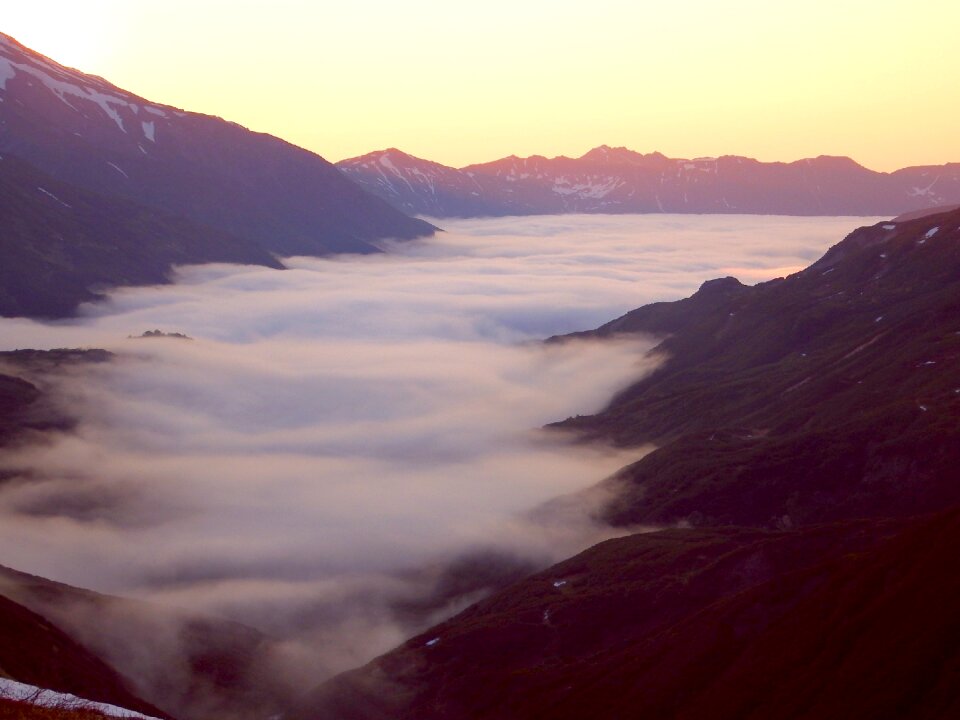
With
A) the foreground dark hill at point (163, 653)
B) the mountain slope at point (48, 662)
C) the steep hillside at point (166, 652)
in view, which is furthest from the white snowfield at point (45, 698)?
the steep hillside at point (166, 652)

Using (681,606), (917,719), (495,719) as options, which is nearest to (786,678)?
(917,719)

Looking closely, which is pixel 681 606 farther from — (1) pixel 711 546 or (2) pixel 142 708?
(2) pixel 142 708

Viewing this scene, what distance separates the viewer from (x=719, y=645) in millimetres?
131375

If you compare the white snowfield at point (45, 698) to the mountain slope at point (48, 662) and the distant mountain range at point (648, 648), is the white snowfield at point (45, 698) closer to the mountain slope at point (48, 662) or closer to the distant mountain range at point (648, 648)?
the mountain slope at point (48, 662)

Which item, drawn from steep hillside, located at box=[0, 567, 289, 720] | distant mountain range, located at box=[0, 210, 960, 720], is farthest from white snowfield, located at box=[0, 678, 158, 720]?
steep hillside, located at box=[0, 567, 289, 720]

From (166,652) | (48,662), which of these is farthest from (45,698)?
(166,652)

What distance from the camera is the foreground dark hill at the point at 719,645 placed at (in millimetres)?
102125

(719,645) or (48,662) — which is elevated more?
(48,662)

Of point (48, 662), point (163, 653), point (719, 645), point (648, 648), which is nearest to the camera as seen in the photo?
point (48, 662)

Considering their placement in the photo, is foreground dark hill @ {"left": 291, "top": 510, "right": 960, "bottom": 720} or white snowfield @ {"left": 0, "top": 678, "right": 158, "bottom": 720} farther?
foreground dark hill @ {"left": 291, "top": 510, "right": 960, "bottom": 720}

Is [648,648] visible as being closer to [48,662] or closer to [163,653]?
[48,662]

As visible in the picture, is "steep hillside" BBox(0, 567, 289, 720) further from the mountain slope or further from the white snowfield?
the white snowfield

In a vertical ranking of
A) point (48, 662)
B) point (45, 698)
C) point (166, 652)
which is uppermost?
point (45, 698)

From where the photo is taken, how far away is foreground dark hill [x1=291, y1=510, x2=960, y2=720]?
102125 millimetres
